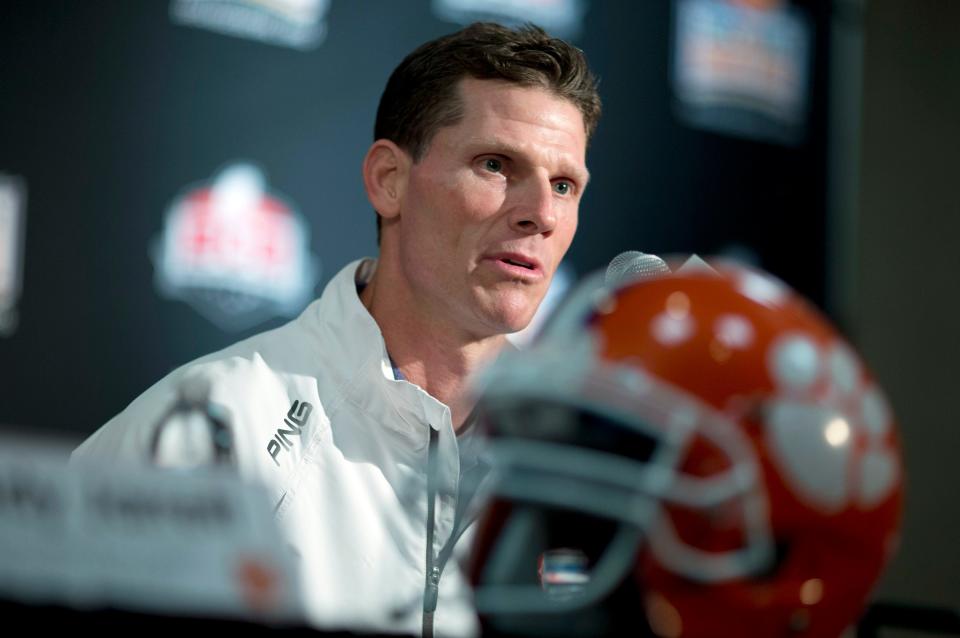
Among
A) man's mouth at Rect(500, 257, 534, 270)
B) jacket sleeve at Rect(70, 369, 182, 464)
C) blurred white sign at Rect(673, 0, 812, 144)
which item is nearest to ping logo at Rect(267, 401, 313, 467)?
jacket sleeve at Rect(70, 369, 182, 464)

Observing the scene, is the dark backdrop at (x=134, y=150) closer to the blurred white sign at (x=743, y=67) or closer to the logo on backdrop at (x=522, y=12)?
the logo on backdrop at (x=522, y=12)

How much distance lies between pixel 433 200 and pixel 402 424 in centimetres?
31

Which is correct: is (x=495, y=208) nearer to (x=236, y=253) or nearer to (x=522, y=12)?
(x=236, y=253)

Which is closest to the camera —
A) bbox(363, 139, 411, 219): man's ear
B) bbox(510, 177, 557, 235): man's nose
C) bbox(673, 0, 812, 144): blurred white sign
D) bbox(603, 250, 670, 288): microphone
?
bbox(603, 250, 670, 288): microphone

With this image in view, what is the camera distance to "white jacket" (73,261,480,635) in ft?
4.13

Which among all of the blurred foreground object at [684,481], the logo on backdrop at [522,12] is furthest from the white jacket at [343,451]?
the logo on backdrop at [522,12]

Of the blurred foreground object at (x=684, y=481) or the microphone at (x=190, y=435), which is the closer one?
the blurred foreground object at (x=684, y=481)

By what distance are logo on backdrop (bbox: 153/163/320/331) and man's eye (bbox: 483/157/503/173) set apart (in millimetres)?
800

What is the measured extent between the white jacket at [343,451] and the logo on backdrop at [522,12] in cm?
121

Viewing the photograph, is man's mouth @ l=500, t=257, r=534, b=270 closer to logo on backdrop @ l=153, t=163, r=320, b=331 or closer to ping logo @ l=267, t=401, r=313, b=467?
ping logo @ l=267, t=401, r=313, b=467

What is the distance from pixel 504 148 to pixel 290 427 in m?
0.42

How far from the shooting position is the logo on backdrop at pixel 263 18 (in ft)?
6.93

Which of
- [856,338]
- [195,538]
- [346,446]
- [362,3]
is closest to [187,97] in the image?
[362,3]

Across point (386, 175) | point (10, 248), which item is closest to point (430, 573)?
point (386, 175)
